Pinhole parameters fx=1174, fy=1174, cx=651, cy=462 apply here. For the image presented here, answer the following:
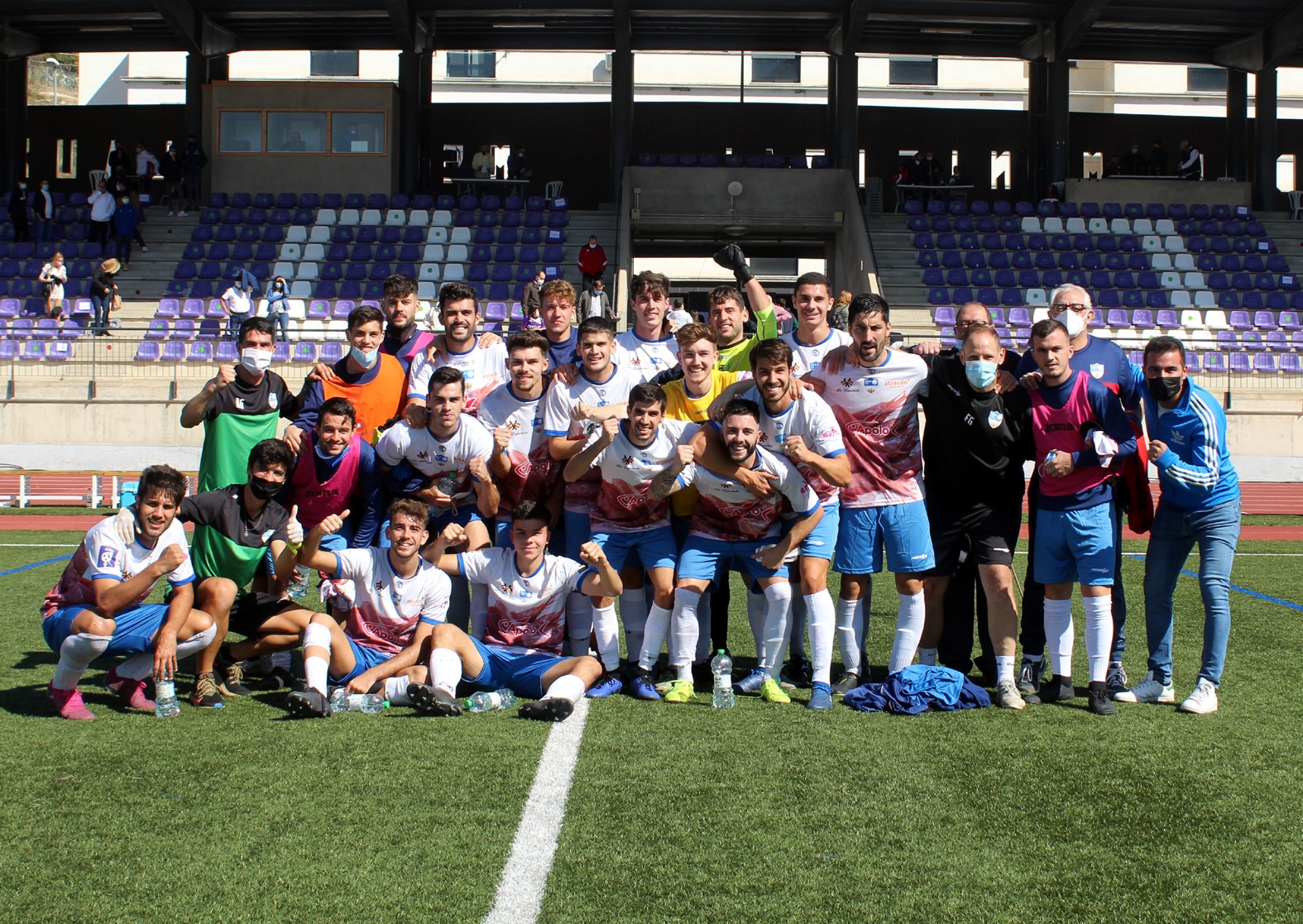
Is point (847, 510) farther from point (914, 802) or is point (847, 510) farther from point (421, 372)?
point (421, 372)

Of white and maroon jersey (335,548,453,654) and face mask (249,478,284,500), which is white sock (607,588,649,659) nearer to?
white and maroon jersey (335,548,453,654)

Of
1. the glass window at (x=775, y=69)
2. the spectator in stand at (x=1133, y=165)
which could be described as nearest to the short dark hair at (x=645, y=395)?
the spectator in stand at (x=1133, y=165)

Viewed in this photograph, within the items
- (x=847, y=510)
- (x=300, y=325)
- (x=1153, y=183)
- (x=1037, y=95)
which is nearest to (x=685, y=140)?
(x=1037, y=95)

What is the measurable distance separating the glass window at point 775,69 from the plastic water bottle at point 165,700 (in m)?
44.6

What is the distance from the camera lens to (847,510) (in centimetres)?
604

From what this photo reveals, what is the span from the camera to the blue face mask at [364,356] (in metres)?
6.50

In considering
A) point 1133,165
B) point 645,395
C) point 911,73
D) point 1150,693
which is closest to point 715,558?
point 645,395

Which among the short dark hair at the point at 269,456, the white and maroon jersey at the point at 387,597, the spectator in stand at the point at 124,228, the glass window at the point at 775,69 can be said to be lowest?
the white and maroon jersey at the point at 387,597

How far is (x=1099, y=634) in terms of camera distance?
5.66 metres

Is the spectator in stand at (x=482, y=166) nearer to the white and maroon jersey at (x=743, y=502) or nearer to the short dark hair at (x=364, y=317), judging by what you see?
the short dark hair at (x=364, y=317)

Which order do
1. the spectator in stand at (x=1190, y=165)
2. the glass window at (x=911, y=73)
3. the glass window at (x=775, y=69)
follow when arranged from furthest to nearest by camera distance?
the glass window at (x=911, y=73), the glass window at (x=775, y=69), the spectator in stand at (x=1190, y=165)

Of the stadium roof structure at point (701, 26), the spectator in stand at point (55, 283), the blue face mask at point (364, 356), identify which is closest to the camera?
the blue face mask at point (364, 356)

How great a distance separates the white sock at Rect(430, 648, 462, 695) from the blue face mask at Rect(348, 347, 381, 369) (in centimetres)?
179

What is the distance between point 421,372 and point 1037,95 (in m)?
26.5
